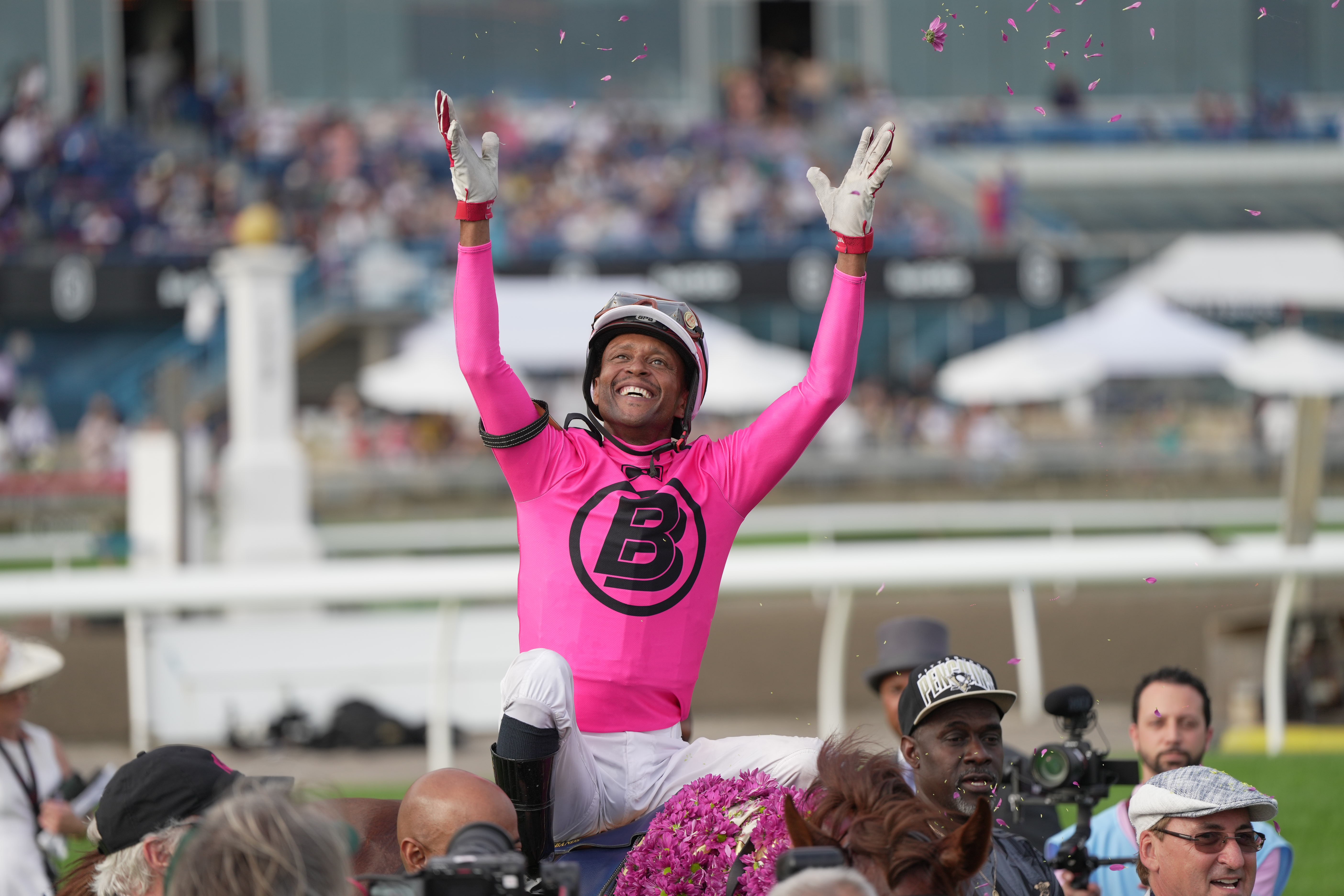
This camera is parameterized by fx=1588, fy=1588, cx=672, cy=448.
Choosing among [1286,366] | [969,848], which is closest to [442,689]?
[969,848]

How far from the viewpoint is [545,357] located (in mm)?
15227

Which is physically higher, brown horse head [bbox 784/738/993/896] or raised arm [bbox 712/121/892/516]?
raised arm [bbox 712/121/892/516]

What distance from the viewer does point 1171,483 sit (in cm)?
1745

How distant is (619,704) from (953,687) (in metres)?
0.71

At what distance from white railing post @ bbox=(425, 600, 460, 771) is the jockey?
3594mm

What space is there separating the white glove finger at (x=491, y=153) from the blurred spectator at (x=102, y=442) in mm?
13979

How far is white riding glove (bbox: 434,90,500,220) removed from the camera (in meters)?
2.93

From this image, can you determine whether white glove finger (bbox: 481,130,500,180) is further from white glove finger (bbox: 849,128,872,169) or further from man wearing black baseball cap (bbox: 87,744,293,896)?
man wearing black baseball cap (bbox: 87,744,293,896)

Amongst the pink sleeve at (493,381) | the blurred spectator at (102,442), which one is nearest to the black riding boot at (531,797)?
the pink sleeve at (493,381)

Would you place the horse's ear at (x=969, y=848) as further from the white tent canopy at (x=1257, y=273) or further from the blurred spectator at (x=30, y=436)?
the blurred spectator at (x=30, y=436)

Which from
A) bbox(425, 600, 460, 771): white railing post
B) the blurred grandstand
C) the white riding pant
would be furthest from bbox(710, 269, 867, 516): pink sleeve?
the blurred grandstand

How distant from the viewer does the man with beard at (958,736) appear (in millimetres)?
3186

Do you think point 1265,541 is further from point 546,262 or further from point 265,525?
point 546,262

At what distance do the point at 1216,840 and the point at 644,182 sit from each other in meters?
20.1
